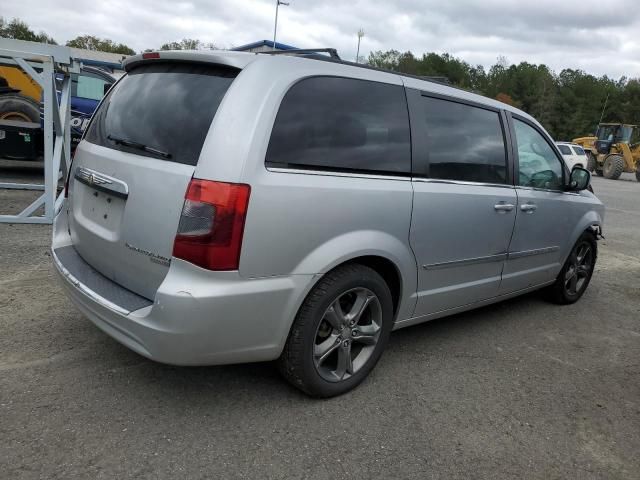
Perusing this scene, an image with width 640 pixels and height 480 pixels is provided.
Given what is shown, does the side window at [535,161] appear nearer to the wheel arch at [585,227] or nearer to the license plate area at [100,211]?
the wheel arch at [585,227]

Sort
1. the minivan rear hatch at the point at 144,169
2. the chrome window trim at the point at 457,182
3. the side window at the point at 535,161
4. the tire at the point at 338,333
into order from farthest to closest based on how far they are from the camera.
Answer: the side window at the point at 535,161
the chrome window trim at the point at 457,182
the tire at the point at 338,333
the minivan rear hatch at the point at 144,169

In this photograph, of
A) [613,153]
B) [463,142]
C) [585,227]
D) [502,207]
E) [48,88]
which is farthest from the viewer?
[613,153]

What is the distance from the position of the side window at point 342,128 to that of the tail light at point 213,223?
27 cm

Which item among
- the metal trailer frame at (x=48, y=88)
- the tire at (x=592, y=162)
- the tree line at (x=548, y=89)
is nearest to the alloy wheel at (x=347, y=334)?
the metal trailer frame at (x=48, y=88)

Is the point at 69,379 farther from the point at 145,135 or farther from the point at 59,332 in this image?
the point at 145,135

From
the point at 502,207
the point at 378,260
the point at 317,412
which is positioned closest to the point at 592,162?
the point at 502,207

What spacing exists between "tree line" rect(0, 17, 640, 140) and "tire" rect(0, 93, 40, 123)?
182 ft

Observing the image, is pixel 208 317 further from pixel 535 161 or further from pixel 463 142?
pixel 535 161

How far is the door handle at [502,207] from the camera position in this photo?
11.8 feet

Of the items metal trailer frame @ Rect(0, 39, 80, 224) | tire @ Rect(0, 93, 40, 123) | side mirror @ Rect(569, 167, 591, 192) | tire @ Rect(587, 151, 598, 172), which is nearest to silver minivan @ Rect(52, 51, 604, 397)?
side mirror @ Rect(569, 167, 591, 192)

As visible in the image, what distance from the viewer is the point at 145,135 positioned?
2627 mm

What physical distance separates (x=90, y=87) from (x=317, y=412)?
10.6 meters

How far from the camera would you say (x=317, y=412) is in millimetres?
2742

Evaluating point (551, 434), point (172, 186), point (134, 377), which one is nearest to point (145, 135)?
point (172, 186)
